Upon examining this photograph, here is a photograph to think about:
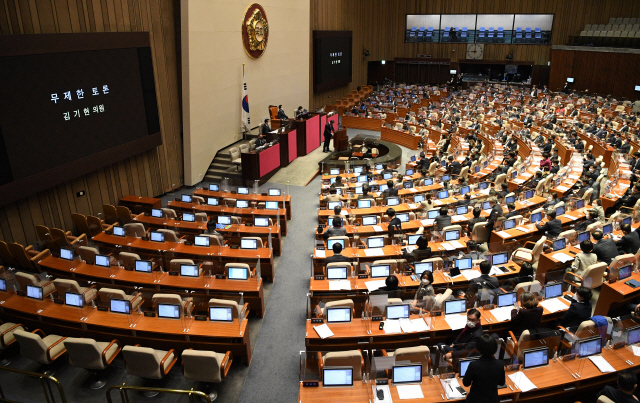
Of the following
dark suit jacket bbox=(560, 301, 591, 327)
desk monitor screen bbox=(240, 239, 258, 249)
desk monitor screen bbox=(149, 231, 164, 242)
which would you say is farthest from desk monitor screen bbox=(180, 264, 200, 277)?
dark suit jacket bbox=(560, 301, 591, 327)

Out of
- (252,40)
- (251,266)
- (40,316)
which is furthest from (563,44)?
(40,316)

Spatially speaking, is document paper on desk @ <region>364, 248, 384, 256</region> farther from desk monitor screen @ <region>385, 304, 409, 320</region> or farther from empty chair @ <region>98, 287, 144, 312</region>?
empty chair @ <region>98, 287, 144, 312</region>

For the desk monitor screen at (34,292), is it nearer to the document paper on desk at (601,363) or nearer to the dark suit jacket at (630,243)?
the document paper on desk at (601,363)

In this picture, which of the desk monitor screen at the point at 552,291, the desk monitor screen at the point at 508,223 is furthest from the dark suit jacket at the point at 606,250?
the desk monitor screen at the point at 508,223

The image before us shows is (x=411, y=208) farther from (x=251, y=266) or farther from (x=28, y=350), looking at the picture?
(x=28, y=350)

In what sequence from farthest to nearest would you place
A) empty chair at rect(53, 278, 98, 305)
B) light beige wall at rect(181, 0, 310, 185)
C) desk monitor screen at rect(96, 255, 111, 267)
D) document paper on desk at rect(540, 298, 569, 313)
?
light beige wall at rect(181, 0, 310, 185) < desk monitor screen at rect(96, 255, 111, 267) < empty chair at rect(53, 278, 98, 305) < document paper on desk at rect(540, 298, 569, 313)

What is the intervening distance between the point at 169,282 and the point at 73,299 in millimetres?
1539

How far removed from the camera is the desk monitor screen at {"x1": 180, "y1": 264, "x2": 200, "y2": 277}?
8.34 meters

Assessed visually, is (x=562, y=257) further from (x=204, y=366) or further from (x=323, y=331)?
(x=204, y=366)

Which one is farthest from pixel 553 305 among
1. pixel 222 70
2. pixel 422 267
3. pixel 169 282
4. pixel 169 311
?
pixel 222 70

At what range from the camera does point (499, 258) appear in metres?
8.56

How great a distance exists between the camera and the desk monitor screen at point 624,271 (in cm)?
768

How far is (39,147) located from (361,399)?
947cm

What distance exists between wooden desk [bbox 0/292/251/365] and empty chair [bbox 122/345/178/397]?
38 centimetres
